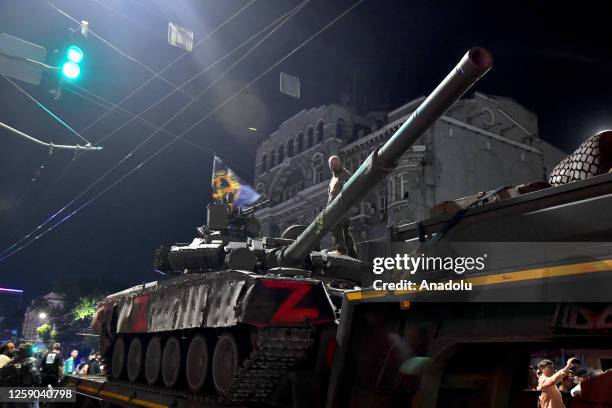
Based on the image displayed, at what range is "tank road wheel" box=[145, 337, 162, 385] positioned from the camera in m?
8.59

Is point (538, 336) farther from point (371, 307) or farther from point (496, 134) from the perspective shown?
point (496, 134)

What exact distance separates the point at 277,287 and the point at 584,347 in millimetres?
3301

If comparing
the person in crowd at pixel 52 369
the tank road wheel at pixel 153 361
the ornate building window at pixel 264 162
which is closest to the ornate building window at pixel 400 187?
the ornate building window at pixel 264 162

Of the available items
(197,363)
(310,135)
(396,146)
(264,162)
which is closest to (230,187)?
(197,363)

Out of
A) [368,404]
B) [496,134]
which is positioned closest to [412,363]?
[368,404]

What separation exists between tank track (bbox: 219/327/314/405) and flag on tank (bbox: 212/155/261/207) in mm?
4941

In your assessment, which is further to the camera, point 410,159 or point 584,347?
point 410,159

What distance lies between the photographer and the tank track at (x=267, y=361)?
5816mm

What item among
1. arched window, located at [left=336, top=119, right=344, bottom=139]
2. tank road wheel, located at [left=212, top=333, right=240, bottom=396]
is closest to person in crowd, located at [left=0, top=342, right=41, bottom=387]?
tank road wheel, located at [left=212, top=333, right=240, bottom=396]

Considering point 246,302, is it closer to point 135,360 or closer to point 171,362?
point 171,362

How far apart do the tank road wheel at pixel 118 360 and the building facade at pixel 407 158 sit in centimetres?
2094

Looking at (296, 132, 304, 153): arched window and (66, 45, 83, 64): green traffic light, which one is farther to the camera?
(296, 132, 304, 153): arched window

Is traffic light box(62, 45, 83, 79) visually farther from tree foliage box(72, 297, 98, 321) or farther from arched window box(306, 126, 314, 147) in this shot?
tree foliage box(72, 297, 98, 321)

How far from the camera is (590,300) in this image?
2.91 metres
